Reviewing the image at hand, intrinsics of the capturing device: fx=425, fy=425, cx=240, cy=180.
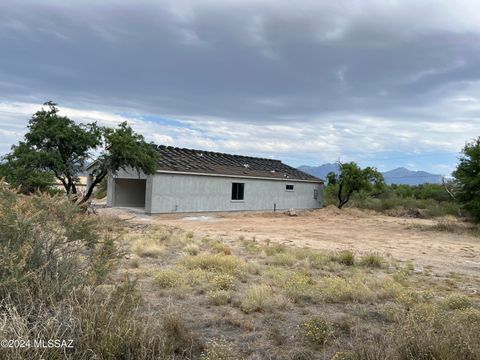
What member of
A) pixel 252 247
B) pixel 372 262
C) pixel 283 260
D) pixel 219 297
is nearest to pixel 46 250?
pixel 219 297

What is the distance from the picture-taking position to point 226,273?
912cm

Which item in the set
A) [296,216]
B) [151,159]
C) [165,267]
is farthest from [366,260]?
[296,216]

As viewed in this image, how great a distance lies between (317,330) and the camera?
17.7 ft

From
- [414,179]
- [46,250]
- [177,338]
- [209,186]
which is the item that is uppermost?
[414,179]

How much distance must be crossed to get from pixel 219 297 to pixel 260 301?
722 millimetres

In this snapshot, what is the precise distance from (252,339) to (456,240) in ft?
53.8

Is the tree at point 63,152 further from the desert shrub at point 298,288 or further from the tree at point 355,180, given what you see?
the tree at point 355,180

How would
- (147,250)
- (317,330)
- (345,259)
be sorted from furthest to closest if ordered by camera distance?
(147,250), (345,259), (317,330)

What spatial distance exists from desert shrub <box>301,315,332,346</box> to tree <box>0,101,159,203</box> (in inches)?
615

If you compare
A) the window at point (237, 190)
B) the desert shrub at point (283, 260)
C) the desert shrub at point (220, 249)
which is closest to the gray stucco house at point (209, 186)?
the window at point (237, 190)

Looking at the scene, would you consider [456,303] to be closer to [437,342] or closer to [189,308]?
[437,342]

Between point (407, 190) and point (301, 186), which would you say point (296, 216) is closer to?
point (301, 186)

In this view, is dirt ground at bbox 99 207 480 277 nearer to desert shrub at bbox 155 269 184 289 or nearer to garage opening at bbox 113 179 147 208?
desert shrub at bbox 155 269 184 289

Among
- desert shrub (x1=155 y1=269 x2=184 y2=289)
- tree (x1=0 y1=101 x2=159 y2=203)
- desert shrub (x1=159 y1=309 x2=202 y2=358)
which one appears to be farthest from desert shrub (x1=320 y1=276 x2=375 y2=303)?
tree (x1=0 y1=101 x2=159 y2=203)
